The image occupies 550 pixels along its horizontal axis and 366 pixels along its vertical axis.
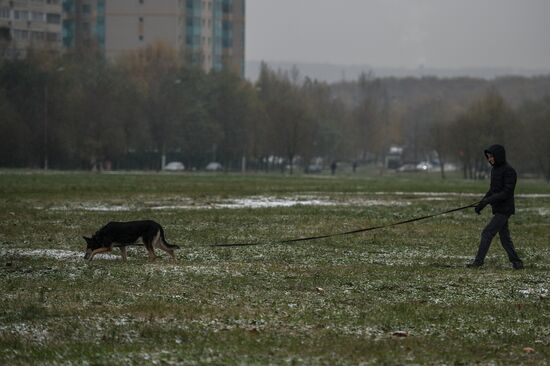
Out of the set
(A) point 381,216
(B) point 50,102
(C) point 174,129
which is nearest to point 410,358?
(A) point 381,216

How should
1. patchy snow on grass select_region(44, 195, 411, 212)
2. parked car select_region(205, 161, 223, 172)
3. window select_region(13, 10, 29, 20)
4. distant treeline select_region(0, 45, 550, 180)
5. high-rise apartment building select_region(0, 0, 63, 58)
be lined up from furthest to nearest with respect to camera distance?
window select_region(13, 10, 29, 20) < high-rise apartment building select_region(0, 0, 63, 58) < parked car select_region(205, 161, 223, 172) < distant treeline select_region(0, 45, 550, 180) < patchy snow on grass select_region(44, 195, 411, 212)

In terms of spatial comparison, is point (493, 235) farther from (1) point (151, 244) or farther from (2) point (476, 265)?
(1) point (151, 244)

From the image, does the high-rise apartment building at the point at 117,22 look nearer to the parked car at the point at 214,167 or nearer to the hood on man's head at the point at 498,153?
the parked car at the point at 214,167

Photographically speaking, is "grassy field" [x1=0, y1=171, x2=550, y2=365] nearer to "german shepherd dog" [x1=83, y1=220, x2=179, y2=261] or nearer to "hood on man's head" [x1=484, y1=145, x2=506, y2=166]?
"german shepherd dog" [x1=83, y1=220, x2=179, y2=261]

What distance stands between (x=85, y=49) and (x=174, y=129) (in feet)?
56.8

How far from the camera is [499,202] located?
23.8 meters

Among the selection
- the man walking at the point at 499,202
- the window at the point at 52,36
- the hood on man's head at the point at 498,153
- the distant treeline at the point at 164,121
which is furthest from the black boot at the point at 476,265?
the window at the point at 52,36

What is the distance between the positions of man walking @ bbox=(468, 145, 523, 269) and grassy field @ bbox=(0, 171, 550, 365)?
329 mm

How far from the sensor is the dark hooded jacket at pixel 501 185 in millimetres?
23672

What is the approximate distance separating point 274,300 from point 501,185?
7483 millimetres

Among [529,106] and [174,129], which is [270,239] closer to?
[174,129]

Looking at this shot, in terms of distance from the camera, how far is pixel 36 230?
3183cm

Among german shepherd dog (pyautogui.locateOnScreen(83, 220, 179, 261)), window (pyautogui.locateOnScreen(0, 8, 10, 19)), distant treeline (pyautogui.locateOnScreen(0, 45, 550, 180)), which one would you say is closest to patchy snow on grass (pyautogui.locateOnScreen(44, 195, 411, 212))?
german shepherd dog (pyautogui.locateOnScreen(83, 220, 179, 261))

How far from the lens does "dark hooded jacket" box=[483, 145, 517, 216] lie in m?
23.7
